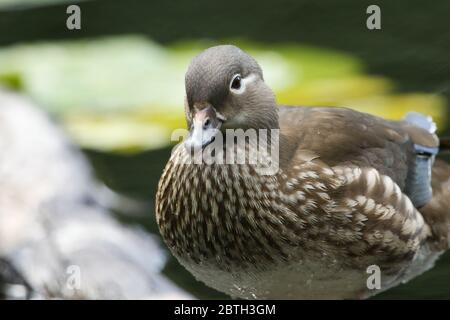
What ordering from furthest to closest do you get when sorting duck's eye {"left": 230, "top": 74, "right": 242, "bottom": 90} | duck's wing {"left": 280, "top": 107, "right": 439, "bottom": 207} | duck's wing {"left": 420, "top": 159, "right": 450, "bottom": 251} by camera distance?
duck's wing {"left": 420, "top": 159, "right": 450, "bottom": 251} < duck's wing {"left": 280, "top": 107, "right": 439, "bottom": 207} < duck's eye {"left": 230, "top": 74, "right": 242, "bottom": 90}

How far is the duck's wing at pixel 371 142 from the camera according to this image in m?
4.83

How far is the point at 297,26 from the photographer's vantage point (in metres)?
8.12

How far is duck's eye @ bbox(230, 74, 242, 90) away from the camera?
4.37 meters

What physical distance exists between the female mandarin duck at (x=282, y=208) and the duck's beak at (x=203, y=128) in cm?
3

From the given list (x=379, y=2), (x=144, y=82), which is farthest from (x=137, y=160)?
(x=379, y=2)

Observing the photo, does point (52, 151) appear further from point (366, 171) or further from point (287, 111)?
point (366, 171)

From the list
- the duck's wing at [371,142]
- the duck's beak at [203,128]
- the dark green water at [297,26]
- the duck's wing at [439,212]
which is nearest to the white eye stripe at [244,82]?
the duck's beak at [203,128]

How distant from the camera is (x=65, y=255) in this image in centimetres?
490

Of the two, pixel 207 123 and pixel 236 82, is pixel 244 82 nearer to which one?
pixel 236 82

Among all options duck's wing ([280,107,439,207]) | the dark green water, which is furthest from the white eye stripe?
the dark green water

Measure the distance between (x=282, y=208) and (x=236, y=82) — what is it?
590 millimetres

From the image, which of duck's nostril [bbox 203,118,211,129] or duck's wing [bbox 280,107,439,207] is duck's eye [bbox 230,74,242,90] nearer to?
duck's nostril [bbox 203,118,211,129]

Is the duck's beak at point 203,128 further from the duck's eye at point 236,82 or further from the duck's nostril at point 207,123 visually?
the duck's eye at point 236,82

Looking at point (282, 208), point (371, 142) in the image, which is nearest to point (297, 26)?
point (371, 142)
